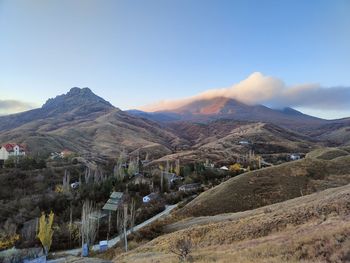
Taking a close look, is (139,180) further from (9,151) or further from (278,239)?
(278,239)

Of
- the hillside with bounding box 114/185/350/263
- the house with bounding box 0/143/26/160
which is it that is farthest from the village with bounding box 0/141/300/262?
the hillside with bounding box 114/185/350/263

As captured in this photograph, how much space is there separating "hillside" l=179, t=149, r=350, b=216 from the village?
38.7 ft

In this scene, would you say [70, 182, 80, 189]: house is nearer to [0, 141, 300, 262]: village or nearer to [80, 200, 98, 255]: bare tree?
[0, 141, 300, 262]: village

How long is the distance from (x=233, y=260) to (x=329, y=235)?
5.78 meters

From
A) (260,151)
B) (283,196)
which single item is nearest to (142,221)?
(283,196)

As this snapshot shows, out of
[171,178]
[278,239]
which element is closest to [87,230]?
[278,239]

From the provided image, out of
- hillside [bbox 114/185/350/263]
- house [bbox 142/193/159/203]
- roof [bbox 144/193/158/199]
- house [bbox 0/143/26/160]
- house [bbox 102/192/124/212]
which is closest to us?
hillside [bbox 114/185/350/263]

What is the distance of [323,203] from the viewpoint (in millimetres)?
31516

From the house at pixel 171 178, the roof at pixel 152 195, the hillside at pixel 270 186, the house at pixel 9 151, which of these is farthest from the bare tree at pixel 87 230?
the house at pixel 9 151

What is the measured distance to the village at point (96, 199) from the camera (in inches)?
2090

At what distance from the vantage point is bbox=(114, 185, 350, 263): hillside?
18578mm

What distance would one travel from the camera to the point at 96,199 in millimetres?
77875

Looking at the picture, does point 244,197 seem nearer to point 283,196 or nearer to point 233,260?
point 283,196

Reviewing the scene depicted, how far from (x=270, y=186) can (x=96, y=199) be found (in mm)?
38627
